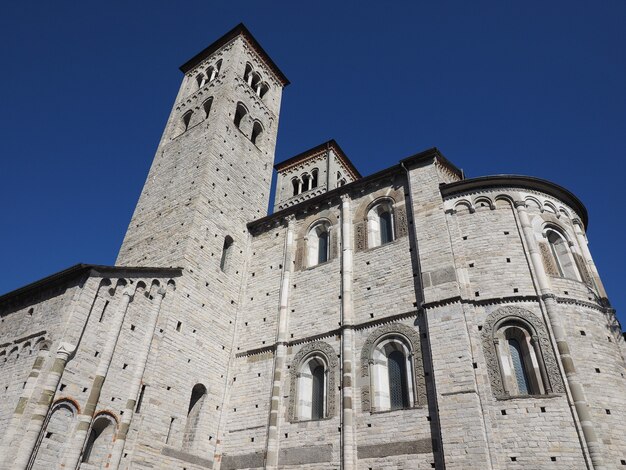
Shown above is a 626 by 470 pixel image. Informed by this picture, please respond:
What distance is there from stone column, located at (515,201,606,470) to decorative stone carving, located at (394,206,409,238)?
10.7 feet

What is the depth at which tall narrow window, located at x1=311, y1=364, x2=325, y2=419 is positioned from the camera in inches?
520

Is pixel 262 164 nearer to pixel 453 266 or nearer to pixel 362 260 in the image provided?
pixel 362 260

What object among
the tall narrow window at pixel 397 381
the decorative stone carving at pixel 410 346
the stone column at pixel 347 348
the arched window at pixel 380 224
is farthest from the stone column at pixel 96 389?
the arched window at pixel 380 224

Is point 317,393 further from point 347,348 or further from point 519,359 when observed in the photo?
point 519,359

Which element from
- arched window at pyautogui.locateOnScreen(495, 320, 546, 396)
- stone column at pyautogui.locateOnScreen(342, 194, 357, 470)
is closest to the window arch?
stone column at pyautogui.locateOnScreen(342, 194, 357, 470)

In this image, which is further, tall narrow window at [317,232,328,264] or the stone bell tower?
tall narrow window at [317,232,328,264]

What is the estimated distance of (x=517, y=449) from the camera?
9852mm

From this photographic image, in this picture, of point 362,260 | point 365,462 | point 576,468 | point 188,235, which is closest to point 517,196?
point 362,260

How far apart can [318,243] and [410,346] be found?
6083 millimetres

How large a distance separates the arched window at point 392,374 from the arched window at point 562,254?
16.1ft

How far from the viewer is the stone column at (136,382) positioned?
1138cm

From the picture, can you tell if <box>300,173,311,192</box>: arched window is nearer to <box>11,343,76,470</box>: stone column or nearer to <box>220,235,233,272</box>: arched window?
<box>220,235,233,272</box>: arched window

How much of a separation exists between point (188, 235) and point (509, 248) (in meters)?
10.2

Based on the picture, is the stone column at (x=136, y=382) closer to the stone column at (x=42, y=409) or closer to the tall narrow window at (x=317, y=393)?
the stone column at (x=42, y=409)
